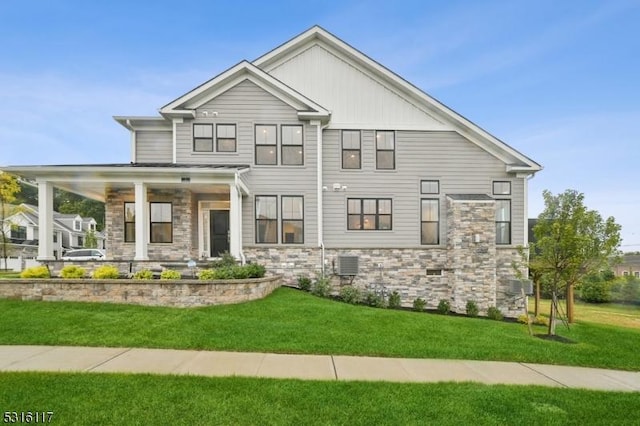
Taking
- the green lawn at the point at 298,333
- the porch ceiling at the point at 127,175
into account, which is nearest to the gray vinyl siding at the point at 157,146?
the porch ceiling at the point at 127,175

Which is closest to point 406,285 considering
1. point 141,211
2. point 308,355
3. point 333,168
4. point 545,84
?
point 333,168

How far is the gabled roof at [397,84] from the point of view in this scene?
13102 mm

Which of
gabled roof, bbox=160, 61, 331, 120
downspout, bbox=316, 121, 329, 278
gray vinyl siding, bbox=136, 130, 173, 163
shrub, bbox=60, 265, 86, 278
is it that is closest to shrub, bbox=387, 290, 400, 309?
downspout, bbox=316, 121, 329, 278

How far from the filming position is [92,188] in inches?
460

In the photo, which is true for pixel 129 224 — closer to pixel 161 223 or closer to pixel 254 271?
pixel 161 223

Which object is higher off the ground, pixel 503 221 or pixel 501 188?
pixel 501 188

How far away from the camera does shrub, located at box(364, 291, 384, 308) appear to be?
37.8 feet

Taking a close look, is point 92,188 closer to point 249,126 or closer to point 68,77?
point 249,126

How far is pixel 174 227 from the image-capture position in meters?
12.1

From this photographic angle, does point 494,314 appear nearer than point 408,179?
Yes

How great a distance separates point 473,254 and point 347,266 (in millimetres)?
4657

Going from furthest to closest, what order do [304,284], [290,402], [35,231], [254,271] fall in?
[35,231]
[304,284]
[254,271]
[290,402]

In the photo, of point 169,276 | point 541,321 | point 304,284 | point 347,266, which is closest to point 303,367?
point 169,276

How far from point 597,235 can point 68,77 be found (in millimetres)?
37960
